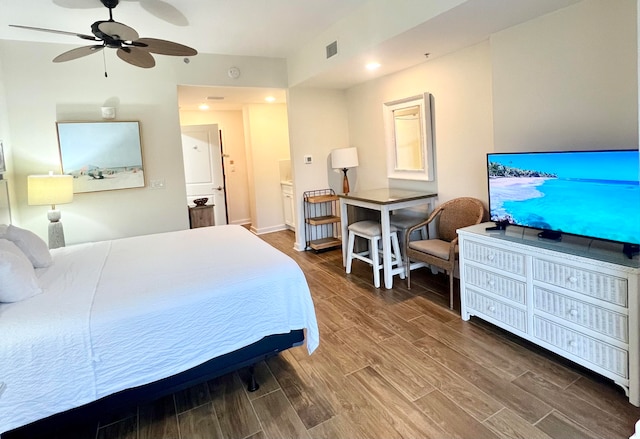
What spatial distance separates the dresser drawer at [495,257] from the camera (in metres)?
2.48

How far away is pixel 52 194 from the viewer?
349 cm

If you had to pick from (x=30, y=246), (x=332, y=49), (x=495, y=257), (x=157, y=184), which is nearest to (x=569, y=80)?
(x=495, y=257)

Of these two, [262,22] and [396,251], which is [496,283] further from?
[262,22]

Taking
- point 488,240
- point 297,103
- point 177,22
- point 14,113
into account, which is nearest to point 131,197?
point 14,113

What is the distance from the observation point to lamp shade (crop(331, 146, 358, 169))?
506 cm

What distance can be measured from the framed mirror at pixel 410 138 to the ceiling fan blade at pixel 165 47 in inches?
93.3

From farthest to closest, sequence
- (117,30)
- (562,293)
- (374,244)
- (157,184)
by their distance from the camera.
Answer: (157,184) → (374,244) → (117,30) → (562,293)

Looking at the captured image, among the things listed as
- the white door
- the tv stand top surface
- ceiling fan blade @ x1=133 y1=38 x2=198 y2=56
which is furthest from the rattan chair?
the white door

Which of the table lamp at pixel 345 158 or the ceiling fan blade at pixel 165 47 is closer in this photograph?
the ceiling fan blade at pixel 165 47

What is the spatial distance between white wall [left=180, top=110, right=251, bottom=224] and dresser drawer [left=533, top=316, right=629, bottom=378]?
5.79 m

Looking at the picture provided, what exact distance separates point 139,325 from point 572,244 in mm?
2510

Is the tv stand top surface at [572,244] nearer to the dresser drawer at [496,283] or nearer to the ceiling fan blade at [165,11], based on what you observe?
the dresser drawer at [496,283]

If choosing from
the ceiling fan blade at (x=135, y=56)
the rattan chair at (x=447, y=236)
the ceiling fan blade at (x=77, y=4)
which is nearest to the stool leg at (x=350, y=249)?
the rattan chair at (x=447, y=236)

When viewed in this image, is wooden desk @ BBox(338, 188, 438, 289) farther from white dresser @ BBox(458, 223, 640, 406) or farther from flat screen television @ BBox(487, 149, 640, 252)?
flat screen television @ BBox(487, 149, 640, 252)
